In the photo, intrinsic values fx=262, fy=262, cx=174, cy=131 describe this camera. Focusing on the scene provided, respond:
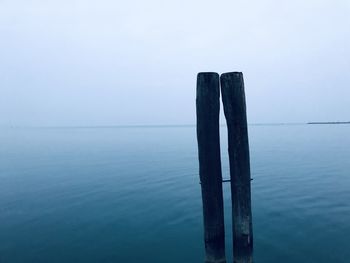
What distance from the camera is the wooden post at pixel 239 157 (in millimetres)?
4602

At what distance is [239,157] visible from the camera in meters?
4.72

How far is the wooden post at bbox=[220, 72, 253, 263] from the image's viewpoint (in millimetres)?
4602

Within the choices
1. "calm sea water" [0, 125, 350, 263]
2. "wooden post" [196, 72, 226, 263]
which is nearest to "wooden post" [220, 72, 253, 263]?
"wooden post" [196, 72, 226, 263]

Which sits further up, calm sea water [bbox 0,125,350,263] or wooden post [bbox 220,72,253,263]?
wooden post [bbox 220,72,253,263]

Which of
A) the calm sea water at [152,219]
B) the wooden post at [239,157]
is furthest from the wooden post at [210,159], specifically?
the calm sea water at [152,219]

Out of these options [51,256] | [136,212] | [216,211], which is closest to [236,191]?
[216,211]

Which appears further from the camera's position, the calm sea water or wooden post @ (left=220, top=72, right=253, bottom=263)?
the calm sea water

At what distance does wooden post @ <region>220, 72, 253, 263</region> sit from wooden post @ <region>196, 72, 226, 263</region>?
0.22m

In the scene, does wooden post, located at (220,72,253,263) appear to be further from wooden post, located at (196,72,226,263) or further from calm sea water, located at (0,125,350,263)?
calm sea water, located at (0,125,350,263)

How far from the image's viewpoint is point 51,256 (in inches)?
361

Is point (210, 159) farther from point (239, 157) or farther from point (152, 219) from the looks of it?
point (152, 219)

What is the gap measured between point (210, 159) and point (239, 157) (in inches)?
20.6

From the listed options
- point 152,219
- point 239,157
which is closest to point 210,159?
point 239,157

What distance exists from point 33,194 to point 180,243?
1274 centimetres
